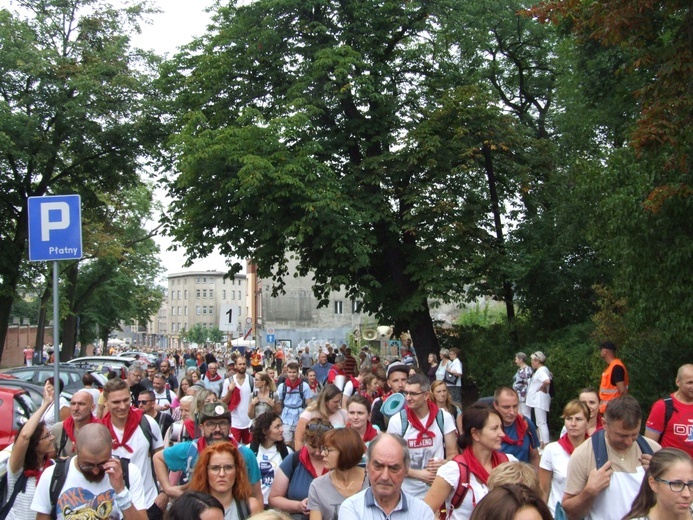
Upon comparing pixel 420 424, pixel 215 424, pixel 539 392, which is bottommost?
pixel 539 392

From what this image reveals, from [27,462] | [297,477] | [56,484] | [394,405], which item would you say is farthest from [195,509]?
[394,405]

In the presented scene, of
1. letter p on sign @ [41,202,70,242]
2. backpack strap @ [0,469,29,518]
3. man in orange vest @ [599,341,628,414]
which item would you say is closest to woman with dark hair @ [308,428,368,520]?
backpack strap @ [0,469,29,518]

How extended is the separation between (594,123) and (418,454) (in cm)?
1912

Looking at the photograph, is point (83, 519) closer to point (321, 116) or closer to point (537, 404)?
point (537, 404)

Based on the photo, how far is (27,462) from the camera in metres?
5.94

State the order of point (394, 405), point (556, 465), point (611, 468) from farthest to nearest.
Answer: point (394, 405)
point (556, 465)
point (611, 468)

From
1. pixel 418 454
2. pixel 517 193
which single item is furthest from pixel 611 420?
pixel 517 193

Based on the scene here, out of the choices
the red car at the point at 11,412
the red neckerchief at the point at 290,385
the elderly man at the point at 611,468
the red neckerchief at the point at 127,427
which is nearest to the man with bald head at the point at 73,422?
the red neckerchief at the point at 127,427

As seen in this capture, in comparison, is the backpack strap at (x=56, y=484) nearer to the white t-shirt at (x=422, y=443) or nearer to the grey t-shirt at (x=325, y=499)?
the grey t-shirt at (x=325, y=499)

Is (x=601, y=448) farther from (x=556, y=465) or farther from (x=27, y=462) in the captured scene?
(x=27, y=462)

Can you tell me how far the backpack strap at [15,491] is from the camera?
570 cm

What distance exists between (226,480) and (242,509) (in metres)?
0.21

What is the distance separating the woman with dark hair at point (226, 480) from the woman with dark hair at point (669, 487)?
2.31 meters

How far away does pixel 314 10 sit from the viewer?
23859 mm
